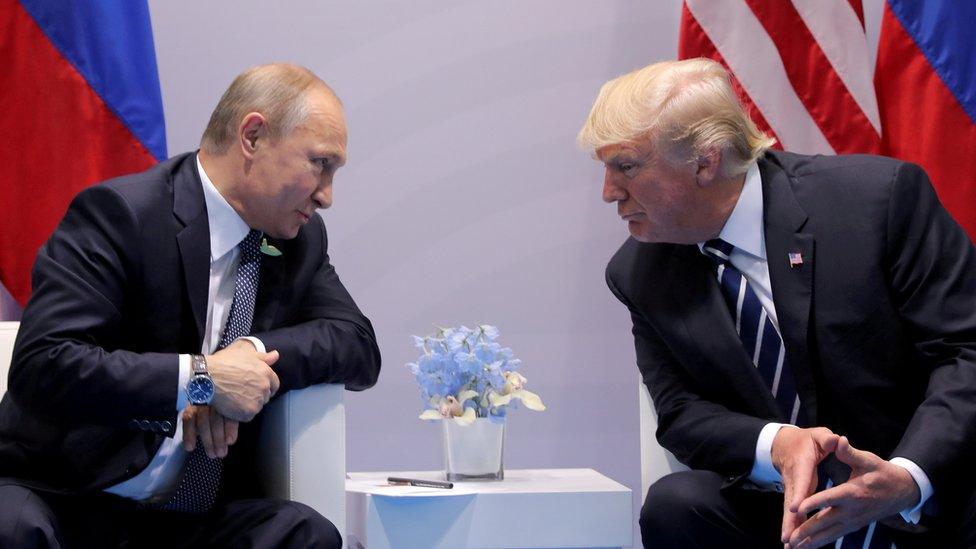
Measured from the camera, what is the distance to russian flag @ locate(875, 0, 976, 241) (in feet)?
11.9

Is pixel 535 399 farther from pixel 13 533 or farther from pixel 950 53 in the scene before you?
pixel 950 53

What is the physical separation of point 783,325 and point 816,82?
1.43 metres

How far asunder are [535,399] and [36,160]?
1.55 meters

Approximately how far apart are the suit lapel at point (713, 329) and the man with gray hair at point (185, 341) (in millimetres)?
726

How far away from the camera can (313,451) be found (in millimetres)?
2564

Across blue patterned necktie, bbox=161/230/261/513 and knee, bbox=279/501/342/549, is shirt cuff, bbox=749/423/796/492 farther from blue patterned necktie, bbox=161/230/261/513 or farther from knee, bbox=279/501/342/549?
blue patterned necktie, bbox=161/230/261/513

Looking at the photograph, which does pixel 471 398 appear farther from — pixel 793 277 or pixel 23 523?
pixel 23 523

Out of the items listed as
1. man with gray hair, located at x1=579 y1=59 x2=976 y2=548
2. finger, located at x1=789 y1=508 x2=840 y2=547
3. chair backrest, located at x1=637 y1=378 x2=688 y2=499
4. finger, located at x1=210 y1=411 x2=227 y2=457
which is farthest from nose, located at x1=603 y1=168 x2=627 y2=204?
finger, located at x1=210 y1=411 x2=227 y2=457

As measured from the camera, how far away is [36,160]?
337cm

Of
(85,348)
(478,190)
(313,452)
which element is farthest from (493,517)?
(478,190)

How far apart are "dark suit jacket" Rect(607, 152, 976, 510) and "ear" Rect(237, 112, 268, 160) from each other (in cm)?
94

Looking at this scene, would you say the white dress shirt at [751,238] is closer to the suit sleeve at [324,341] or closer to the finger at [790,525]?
the finger at [790,525]

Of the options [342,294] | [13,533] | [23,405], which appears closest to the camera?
[13,533]

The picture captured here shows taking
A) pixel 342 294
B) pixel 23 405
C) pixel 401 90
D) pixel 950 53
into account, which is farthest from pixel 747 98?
pixel 23 405
